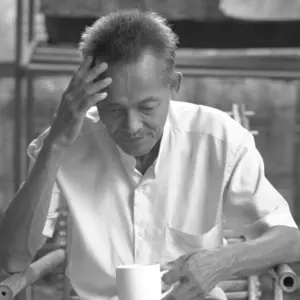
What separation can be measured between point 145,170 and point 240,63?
1330 millimetres

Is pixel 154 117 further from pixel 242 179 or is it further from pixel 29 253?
pixel 29 253

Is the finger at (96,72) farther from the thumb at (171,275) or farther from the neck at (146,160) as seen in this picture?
the thumb at (171,275)

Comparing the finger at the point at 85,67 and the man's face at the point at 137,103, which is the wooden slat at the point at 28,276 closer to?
the man's face at the point at 137,103

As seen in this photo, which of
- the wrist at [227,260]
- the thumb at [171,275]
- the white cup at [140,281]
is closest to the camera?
the white cup at [140,281]

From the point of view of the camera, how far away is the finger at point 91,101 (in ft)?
5.59

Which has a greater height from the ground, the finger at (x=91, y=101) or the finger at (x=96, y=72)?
the finger at (x=96, y=72)

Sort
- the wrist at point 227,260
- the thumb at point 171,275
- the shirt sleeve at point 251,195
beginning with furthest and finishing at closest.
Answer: the shirt sleeve at point 251,195 → the wrist at point 227,260 → the thumb at point 171,275

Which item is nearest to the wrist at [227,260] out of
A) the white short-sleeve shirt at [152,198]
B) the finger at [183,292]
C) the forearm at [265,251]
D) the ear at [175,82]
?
the forearm at [265,251]

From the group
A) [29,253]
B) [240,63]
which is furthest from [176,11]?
[29,253]

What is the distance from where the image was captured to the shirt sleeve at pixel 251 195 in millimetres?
1870

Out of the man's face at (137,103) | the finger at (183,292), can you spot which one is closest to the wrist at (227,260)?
the finger at (183,292)

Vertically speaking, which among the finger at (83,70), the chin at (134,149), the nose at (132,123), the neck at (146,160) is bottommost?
the neck at (146,160)

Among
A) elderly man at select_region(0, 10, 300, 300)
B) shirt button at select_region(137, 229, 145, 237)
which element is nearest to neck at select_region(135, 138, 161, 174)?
elderly man at select_region(0, 10, 300, 300)

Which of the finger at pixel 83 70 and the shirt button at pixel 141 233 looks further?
the shirt button at pixel 141 233
